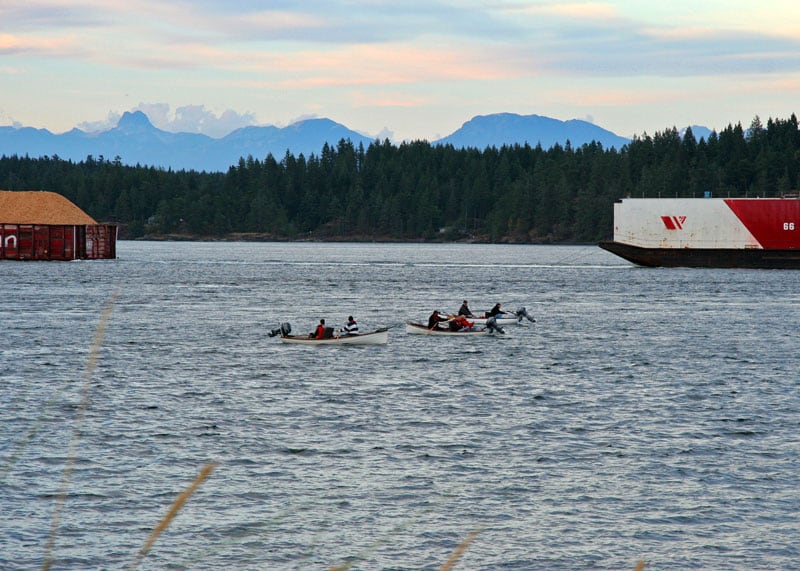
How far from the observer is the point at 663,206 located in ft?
351

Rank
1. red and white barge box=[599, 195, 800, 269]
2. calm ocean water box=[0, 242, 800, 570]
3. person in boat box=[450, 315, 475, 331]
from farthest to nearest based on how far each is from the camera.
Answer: red and white barge box=[599, 195, 800, 269], person in boat box=[450, 315, 475, 331], calm ocean water box=[0, 242, 800, 570]

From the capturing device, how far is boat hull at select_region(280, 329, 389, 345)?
4919cm

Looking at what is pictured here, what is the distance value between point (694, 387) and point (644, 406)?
17.4ft

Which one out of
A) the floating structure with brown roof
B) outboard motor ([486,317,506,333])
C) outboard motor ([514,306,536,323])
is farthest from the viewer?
the floating structure with brown roof

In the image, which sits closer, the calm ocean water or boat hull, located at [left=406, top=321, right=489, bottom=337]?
the calm ocean water

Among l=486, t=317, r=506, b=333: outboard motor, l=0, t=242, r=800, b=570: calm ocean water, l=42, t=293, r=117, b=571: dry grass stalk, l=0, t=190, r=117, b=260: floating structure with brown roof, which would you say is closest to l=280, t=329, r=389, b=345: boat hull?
l=0, t=242, r=800, b=570: calm ocean water

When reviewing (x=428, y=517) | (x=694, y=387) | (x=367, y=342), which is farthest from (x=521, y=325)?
(x=428, y=517)

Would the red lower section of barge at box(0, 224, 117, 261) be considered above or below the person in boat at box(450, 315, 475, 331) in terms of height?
above

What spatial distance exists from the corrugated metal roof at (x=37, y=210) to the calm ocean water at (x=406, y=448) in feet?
265

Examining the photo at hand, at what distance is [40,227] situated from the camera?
134875mm

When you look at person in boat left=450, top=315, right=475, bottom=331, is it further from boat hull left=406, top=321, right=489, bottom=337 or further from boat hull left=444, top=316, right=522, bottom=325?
boat hull left=444, top=316, right=522, bottom=325

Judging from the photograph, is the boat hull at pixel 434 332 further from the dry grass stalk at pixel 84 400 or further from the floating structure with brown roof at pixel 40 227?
the floating structure with brown roof at pixel 40 227

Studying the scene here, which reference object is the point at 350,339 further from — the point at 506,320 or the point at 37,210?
the point at 37,210

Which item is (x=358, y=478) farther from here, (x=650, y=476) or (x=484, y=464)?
(x=650, y=476)
